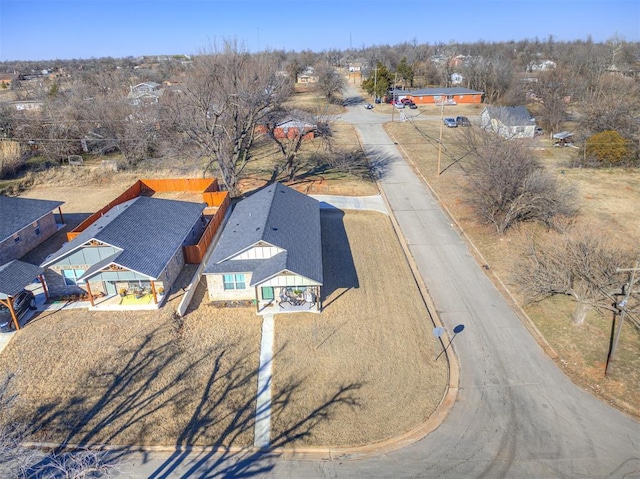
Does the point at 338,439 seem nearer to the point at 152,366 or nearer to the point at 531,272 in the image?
the point at 152,366

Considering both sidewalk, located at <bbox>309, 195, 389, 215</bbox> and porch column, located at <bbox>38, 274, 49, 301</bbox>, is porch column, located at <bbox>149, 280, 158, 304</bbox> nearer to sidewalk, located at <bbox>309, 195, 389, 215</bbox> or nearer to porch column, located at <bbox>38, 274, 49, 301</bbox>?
porch column, located at <bbox>38, 274, 49, 301</bbox>

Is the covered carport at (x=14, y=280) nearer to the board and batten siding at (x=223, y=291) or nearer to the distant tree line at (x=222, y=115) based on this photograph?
the board and batten siding at (x=223, y=291)

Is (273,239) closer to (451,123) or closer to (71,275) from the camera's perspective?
(71,275)

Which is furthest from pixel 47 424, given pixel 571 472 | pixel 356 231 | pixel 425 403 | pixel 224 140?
pixel 224 140

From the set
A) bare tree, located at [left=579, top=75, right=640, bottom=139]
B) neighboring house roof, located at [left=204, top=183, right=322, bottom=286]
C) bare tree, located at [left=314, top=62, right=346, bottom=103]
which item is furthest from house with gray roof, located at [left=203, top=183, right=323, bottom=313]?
bare tree, located at [left=314, top=62, right=346, bottom=103]

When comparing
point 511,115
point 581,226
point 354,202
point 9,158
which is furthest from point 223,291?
point 511,115
